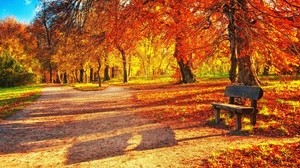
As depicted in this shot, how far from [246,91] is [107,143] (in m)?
4.17

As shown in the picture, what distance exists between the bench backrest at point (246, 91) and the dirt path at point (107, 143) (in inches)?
53.2

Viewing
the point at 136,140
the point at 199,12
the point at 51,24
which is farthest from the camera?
the point at 199,12

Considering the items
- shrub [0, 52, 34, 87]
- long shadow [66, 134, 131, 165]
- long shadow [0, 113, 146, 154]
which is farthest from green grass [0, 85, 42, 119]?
shrub [0, 52, 34, 87]

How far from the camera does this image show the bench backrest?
10.5 metres

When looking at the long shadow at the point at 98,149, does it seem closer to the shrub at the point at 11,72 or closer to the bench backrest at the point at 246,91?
the bench backrest at the point at 246,91

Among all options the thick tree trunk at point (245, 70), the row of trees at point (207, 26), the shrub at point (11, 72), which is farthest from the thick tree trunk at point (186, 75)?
the shrub at point (11, 72)

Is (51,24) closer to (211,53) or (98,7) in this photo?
(98,7)

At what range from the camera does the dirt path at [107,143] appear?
8023 mm

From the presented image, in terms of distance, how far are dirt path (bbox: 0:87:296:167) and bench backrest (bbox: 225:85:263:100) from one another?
4.44ft

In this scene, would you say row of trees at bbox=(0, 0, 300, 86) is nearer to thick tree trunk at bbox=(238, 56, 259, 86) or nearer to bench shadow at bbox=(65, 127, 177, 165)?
thick tree trunk at bbox=(238, 56, 259, 86)

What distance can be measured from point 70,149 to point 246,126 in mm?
4642

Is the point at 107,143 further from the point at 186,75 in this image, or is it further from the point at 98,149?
the point at 186,75

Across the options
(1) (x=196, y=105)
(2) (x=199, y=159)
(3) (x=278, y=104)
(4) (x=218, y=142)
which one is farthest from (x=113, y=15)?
(2) (x=199, y=159)

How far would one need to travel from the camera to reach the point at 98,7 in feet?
47.3
